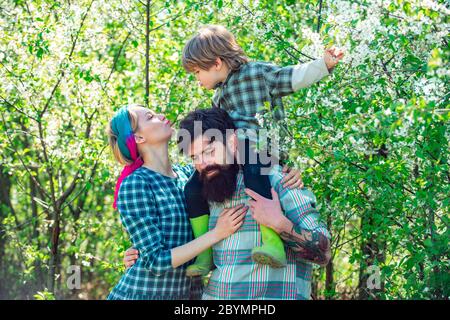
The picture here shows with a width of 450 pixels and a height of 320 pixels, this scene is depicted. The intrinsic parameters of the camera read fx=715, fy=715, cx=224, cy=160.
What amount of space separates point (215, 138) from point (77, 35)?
2143mm

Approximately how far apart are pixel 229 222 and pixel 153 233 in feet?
1.17

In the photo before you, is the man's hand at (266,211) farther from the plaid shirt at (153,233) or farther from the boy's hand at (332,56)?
the boy's hand at (332,56)

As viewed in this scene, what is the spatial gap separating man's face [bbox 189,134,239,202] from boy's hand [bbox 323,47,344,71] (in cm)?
52

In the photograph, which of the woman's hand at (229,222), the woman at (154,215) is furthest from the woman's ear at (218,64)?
the woman's hand at (229,222)

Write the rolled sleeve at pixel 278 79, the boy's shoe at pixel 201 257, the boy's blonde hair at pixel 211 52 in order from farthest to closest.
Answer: the boy's blonde hair at pixel 211 52
the rolled sleeve at pixel 278 79
the boy's shoe at pixel 201 257

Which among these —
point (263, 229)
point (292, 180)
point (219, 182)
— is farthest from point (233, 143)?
point (263, 229)

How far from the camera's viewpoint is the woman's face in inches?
133

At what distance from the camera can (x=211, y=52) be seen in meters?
3.38

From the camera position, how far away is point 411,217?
11.4 ft

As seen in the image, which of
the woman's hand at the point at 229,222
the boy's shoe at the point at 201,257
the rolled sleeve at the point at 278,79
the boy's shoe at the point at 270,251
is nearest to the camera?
the boy's shoe at the point at 270,251

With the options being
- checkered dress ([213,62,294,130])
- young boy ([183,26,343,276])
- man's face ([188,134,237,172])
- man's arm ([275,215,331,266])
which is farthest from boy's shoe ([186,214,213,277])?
checkered dress ([213,62,294,130])

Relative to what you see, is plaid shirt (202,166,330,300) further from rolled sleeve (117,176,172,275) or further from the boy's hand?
the boy's hand

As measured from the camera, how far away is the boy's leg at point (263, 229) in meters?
2.86

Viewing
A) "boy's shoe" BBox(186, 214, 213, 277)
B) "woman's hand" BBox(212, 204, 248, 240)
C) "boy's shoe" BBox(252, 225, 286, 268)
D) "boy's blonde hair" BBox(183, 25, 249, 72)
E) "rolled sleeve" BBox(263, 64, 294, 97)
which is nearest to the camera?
"boy's shoe" BBox(252, 225, 286, 268)
